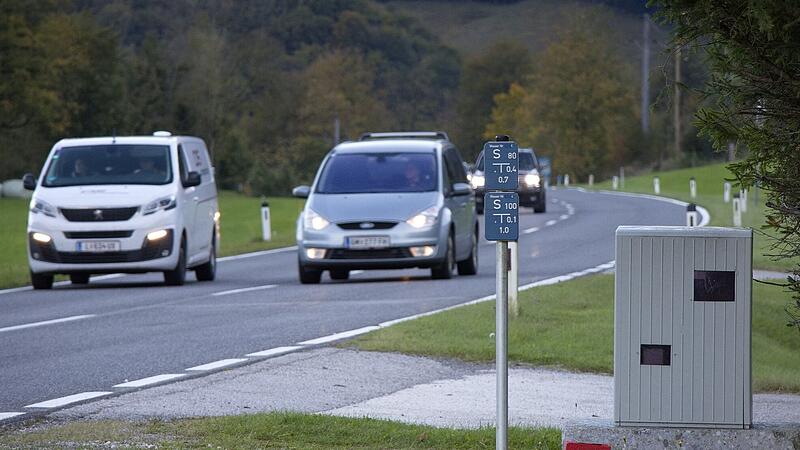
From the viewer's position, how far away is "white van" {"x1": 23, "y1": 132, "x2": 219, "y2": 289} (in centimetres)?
2089

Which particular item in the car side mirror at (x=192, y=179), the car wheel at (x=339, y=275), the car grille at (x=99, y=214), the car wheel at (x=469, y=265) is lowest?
the car wheel at (x=339, y=275)

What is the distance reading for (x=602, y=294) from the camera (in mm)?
18672

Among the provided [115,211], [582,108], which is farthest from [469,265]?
[582,108]

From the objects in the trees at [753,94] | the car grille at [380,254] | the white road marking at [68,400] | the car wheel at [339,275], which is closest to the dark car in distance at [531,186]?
the car wheel at [339,275]

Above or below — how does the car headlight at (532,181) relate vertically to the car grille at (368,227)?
below

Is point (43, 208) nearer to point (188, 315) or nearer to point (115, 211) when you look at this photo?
point (115, 211)

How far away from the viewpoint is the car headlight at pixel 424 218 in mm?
21094

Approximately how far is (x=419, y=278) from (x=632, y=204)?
36180 millimetres

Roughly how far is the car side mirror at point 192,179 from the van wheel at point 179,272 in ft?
2.76

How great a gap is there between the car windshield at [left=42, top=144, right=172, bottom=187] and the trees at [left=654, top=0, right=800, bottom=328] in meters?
15.0

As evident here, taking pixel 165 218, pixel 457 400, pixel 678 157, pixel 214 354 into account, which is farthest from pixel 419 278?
pixel 678 157

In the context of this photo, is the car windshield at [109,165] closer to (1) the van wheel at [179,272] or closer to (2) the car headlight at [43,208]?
(2) the car headlight at [43,208]

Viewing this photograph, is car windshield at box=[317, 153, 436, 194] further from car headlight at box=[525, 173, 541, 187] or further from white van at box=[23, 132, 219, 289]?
car headlight at box=[525, 173, 541, 187]

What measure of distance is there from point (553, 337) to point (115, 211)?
880 centimetres
